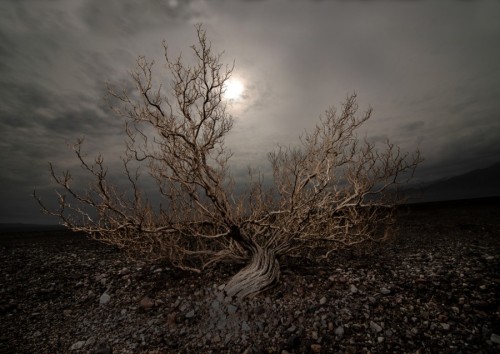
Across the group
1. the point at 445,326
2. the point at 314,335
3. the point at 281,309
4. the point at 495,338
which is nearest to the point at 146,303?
the point at 281,309

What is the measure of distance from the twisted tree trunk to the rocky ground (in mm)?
226

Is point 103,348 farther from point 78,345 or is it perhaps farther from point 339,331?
point 339,331

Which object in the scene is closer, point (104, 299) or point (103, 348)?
point (103, 348)

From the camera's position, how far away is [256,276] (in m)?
6.21

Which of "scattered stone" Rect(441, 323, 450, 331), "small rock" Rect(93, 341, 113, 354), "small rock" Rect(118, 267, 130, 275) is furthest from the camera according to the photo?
"small rock" Rect(118, 267, 130, 275)

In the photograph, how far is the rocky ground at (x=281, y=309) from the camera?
4538mm

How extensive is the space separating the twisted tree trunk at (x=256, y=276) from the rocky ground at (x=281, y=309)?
0.23 metres

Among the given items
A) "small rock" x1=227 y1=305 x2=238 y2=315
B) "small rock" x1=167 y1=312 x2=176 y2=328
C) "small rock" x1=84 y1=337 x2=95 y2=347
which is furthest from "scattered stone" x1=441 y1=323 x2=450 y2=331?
"small rock" x1=84 y1=337 x2=95 y2=347

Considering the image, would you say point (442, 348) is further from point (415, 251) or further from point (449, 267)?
point (415, 251)

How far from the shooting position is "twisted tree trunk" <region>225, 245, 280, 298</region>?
598 centimetres

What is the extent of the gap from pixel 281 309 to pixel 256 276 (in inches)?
40.1

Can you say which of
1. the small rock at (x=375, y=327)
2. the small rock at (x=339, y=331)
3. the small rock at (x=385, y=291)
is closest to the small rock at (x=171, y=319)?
the small rock at (x=339, y=331)

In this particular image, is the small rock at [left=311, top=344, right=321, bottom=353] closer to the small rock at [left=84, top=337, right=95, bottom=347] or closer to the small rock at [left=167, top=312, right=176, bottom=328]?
the small rock at [left=167, top=312, right=176, bottom=328]

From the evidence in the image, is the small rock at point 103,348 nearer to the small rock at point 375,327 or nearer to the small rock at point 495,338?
Answer: the small rock at point 375,327
